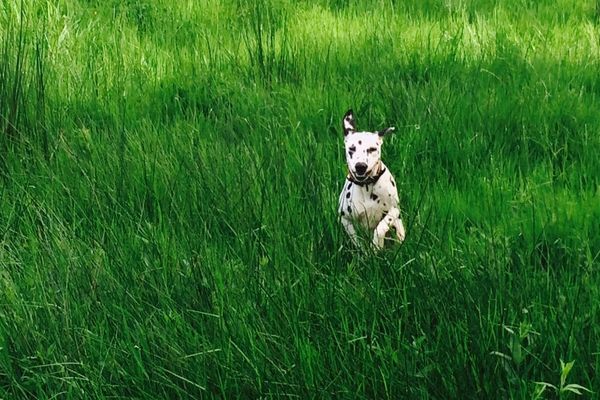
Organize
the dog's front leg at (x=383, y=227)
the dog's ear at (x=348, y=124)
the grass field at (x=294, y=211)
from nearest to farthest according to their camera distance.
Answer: the grass field at (x=294, y=211), the dog's front leg at (x=383, y=227), the dog's ear at (x=348, y=124)

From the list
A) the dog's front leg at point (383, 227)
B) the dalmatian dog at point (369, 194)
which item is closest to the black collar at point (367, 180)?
the dalmatian dog at point (369, 194)

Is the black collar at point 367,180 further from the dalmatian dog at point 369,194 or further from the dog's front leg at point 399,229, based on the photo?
the dog's front leg at point 399,229

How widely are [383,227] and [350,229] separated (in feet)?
0.44

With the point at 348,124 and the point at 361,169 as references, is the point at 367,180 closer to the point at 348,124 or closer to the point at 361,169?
the point at 361,169

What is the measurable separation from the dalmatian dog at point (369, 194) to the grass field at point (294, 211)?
0.07 metres

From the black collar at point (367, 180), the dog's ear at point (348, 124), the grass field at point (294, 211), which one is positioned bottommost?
the grass field at point (294, 211)

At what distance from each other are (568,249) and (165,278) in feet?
4.13

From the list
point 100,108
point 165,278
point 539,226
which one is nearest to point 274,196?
point 165,278

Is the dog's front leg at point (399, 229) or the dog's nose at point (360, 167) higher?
the dog's nose at point (360, 167)

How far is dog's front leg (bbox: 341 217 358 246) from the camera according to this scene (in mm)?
2492

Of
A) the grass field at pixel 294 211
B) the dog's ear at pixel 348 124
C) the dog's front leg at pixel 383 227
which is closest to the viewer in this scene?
the grass field at pixel 294 211

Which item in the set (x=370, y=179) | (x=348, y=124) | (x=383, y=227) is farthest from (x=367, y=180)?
(x=348, y=124)

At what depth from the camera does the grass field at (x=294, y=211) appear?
1989 millimetres

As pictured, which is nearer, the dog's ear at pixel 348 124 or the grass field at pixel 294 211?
the grass field at pixel 294 211
